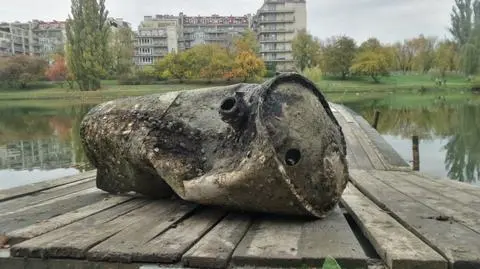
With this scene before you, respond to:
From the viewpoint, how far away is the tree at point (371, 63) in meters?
71.8

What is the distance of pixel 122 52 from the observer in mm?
79812

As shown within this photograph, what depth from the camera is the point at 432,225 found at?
278 cm

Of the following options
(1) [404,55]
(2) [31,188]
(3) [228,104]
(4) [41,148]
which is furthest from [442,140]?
(1) [404,55]

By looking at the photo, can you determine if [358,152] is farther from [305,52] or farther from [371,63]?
[305,52]

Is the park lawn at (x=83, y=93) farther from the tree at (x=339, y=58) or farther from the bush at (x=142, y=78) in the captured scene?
the tree at (x=339, y=58)

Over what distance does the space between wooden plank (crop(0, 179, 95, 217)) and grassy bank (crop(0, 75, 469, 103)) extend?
5075cm

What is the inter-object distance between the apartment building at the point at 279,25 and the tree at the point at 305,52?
20170 mm

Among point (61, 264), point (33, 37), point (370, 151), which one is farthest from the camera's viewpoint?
point (33, 37)

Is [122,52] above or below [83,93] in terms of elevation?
above

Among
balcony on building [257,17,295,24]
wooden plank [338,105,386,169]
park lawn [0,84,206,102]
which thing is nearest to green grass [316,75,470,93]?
park lawn [0,84,206,102]

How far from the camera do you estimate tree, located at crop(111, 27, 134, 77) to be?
252 ft

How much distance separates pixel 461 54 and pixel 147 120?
2043 inches

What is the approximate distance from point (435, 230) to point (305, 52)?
7988 cm

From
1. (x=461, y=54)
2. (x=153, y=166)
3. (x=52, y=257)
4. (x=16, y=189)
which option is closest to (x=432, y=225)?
(x=153, y=166)
